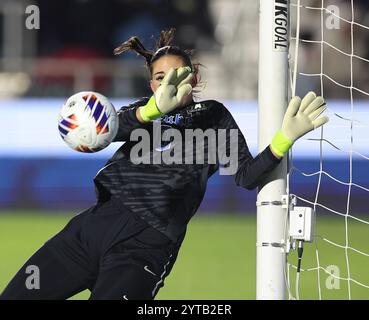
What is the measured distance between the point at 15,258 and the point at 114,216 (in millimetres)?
4707

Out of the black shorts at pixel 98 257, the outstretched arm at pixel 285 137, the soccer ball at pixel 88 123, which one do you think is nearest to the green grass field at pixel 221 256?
the outstretched arm at pixel 285 137

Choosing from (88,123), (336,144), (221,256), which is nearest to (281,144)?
(88,123)

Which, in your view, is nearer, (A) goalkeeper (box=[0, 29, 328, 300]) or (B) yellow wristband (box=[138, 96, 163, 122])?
(A) goalkeeper (box=[0, 29, 328, 300])

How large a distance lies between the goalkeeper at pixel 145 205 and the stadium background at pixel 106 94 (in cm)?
461

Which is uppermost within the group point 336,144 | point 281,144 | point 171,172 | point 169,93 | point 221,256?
point 336,144

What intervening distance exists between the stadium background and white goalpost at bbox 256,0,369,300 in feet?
0.13

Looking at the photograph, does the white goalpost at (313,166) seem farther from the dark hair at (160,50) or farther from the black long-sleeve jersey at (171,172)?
the dark hair at (160,50)

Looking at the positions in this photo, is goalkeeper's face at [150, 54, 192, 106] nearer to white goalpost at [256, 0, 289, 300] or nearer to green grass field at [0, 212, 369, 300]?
white goalpost at [256, 0, 289, 300]

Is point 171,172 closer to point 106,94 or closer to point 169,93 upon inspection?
point 169,93

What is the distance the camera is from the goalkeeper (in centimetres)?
455

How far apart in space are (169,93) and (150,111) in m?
0.14

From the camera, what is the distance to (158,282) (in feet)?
14.8

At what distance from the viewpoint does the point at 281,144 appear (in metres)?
4.64

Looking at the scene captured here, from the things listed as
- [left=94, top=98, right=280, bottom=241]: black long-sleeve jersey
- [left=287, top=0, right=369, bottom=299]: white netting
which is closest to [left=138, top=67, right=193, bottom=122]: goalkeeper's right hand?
[left=94, top=98, right=280, bottom=241]: black long-sleeve jersey
